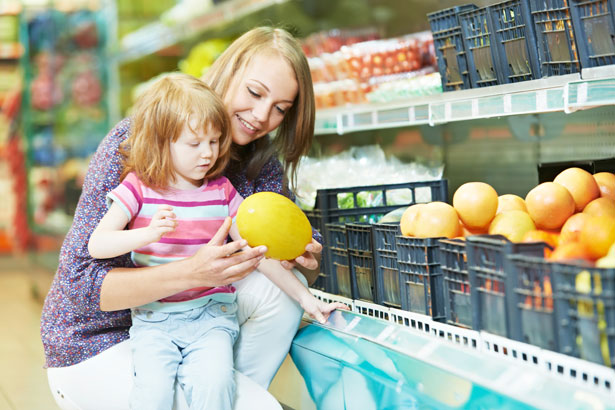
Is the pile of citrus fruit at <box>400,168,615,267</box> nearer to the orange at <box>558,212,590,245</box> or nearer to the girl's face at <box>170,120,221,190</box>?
the orange at <box>558,212,590,245</box>

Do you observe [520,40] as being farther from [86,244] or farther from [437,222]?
[86,244]

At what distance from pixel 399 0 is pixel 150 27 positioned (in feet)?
6.75

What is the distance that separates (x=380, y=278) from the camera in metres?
2.03

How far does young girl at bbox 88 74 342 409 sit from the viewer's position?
1813 millimetres

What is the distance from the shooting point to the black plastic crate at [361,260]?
2.06 meters

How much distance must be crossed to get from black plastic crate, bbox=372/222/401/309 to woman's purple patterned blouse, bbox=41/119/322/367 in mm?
701

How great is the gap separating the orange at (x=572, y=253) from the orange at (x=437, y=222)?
0.40 meters

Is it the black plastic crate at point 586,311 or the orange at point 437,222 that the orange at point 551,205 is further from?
the black plastic crate at point 586,311

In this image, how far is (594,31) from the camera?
5.15ft

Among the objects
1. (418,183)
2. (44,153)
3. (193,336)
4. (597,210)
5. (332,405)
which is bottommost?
(332,405)

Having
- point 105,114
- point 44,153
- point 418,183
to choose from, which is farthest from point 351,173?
point 44,153

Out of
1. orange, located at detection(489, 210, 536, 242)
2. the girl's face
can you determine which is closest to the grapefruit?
the girl's face

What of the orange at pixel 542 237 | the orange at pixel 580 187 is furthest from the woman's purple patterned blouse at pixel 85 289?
the orange at pixel 580 187

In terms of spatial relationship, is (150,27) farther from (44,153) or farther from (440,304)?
(440,304)
